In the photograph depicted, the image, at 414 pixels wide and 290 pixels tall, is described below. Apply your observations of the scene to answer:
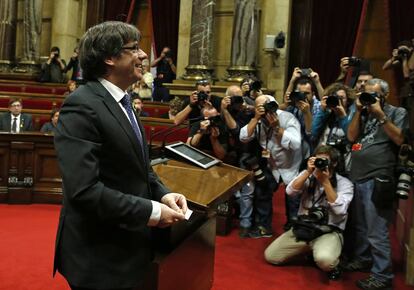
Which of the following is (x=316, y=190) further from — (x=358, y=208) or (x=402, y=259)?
(x=402, y=259)

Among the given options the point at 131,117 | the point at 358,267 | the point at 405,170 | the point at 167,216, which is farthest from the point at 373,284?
the point at 131,117

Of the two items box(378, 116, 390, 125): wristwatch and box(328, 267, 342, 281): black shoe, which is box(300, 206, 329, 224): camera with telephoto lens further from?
box(378, 116, 390, 125): wristwatch

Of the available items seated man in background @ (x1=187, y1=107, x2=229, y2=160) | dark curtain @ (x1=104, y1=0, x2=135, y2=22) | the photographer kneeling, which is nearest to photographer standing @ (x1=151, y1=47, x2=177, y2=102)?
dark curtain @ (x1=104, y1=0, x2=135, y2=22)

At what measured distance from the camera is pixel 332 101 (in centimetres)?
374

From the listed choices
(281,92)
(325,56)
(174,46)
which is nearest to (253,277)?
(281,92)

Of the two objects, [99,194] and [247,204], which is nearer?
[99,194]

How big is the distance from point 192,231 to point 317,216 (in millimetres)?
1531

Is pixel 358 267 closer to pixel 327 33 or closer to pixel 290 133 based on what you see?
pixel 290 133

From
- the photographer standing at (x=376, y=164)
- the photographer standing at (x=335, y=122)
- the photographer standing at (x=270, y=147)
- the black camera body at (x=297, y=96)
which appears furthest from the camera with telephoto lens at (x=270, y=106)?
the photographer standing at (x=376, y=164)

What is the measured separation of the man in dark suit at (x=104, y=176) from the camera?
1.37 m

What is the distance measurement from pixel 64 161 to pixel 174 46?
8.03 m

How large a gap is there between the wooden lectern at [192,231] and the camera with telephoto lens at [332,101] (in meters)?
1.23

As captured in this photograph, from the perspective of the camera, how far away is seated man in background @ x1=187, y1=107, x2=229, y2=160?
4148 mm

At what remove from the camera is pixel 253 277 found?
3.42 meters
